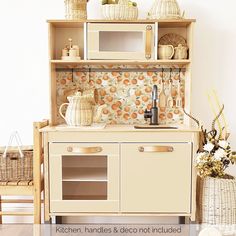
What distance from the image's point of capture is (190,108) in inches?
101

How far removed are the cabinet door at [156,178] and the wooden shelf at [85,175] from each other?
0.15 meters

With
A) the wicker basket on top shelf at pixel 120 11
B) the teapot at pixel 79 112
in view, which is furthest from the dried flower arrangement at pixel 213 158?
the wicker basket on top shelf at pixel 120 11

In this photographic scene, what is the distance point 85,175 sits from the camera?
A: 243 centimetres

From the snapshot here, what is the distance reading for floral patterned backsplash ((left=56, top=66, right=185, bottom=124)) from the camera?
279 cm

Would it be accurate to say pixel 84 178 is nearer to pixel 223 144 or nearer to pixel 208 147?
pixel 208 147

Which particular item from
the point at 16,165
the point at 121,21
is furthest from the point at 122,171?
the point at 121,21

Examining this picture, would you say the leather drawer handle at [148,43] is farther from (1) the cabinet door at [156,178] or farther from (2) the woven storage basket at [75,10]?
(1) the cabinet door at [156,178]

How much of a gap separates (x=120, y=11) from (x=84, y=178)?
4.10 ft

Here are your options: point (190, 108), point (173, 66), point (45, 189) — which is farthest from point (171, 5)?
point (45, 189)

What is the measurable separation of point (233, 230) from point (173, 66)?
1.33m

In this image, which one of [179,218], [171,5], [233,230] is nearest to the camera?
[233,230]

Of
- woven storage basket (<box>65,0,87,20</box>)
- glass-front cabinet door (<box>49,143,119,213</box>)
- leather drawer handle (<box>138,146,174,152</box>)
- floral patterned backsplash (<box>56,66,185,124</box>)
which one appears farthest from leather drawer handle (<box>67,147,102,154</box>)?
woven storage basket (<box>65,0,87,20</box>)

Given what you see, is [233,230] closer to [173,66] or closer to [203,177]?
[203,177]

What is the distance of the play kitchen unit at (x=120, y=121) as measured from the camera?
93.1 inches
